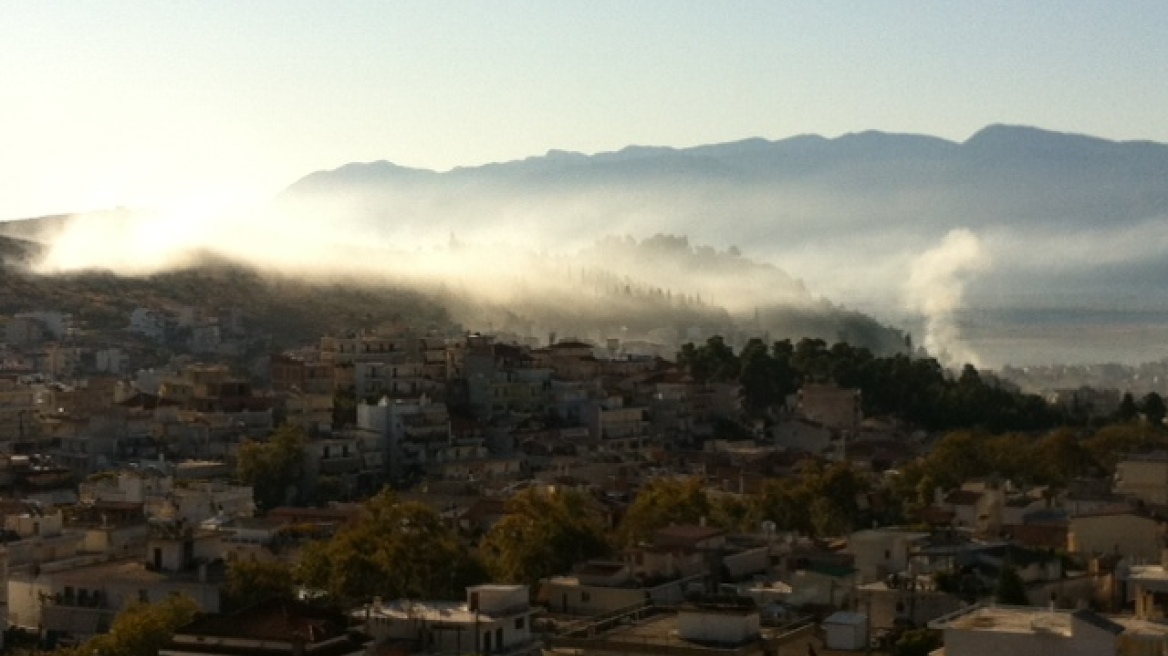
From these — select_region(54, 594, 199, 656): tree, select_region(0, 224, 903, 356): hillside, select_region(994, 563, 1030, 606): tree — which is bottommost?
select_region(54, 594, 199, 656): tree

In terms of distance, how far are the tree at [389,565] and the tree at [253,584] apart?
85 centimetres

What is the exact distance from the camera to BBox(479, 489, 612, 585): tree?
116ft

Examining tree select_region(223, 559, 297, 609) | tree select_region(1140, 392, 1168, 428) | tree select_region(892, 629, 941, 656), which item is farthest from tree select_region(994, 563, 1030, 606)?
tree select_region(1140, 392, 1168, 428)

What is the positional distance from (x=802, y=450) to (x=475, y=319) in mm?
61174

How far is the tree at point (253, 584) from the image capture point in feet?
102

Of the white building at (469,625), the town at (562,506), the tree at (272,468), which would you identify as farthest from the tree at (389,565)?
the tree at (272,468)

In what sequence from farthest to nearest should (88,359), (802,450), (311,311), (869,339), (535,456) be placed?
(869,339), (311,311), (88,359), (802,450), (535,456)

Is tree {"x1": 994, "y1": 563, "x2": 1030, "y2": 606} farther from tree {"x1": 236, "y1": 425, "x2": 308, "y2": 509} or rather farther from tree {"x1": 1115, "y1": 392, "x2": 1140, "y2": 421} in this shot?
tree {"x1": 1115, "y1": 392, "x2": 1140, "y2": 421}

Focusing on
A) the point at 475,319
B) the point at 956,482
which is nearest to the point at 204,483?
the point at 956,482

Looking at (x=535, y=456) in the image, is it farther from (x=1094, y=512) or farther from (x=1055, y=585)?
(x=1055, y=585)

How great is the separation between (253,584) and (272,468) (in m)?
18.7

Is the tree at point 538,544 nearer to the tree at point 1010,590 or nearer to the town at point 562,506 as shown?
the town at point 562,506

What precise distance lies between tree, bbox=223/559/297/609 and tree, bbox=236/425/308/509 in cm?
1689

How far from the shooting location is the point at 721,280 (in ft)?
612
